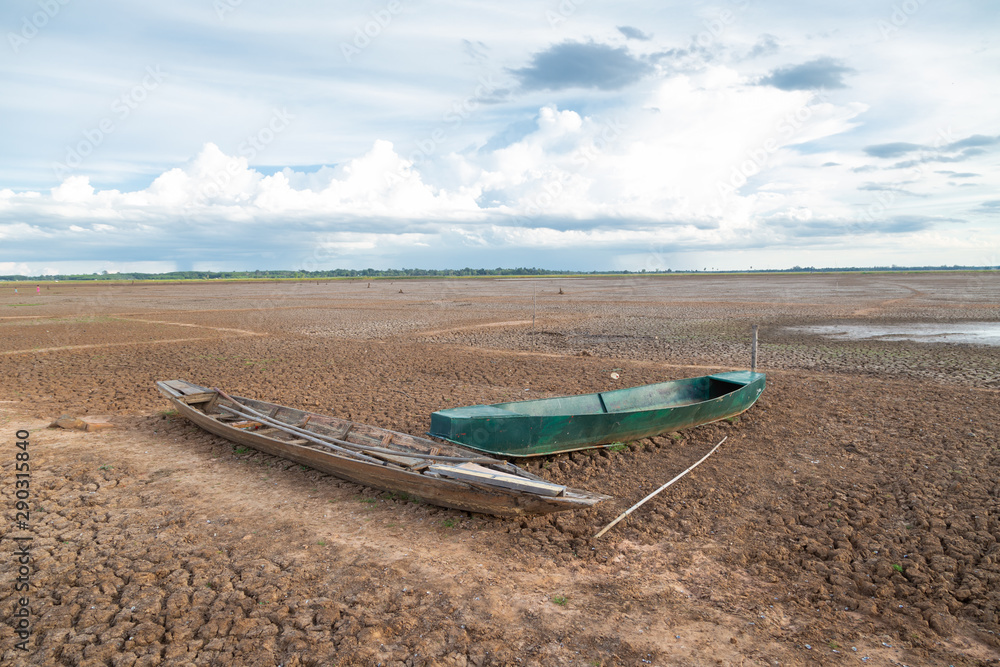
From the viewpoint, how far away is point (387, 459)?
25.3 ft

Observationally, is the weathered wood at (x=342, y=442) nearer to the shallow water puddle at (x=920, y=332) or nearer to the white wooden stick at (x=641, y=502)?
the white wooden stick at (x=641, y=502)

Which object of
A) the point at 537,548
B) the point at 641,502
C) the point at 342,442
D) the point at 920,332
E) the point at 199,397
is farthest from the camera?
the point at 920,332

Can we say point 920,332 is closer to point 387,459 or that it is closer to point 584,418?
point 584,418

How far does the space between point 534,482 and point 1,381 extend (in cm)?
1526

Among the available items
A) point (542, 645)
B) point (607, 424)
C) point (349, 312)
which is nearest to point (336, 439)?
point (607, 424)

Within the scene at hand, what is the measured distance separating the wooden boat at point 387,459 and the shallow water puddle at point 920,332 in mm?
19993

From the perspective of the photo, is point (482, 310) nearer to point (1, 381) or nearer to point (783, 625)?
point (1, 381)

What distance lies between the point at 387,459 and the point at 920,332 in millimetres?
24275

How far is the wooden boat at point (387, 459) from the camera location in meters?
6.11

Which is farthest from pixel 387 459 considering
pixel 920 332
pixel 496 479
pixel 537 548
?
pixel 920 332

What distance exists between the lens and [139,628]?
4.52m

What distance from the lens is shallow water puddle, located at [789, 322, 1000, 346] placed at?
67.9 feet

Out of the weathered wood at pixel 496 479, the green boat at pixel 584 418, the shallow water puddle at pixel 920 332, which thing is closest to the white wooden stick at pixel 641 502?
the weathered wood at pixel 496 479

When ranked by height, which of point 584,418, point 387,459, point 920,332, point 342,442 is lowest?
point 387,459
